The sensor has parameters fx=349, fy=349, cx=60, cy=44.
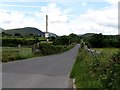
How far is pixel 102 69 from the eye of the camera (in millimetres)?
15117

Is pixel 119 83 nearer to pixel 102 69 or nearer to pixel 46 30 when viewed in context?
pixel 102 69

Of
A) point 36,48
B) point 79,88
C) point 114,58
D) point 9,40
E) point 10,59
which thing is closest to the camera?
point 114,58

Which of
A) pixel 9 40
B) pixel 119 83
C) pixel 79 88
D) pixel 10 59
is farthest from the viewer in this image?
pixel 9 40

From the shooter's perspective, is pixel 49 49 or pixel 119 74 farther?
pixel 49 49

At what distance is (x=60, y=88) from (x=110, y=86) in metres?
4.87

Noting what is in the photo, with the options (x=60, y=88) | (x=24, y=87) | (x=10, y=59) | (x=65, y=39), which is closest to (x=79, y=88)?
(x=60, y=88)

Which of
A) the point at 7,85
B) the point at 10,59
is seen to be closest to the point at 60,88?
the point at 7,85

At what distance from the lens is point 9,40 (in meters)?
110

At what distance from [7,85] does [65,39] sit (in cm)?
15016

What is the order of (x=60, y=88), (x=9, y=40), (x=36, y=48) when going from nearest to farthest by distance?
(x=60, y=88) < (x=36, y=48) < (x=9, y=40)

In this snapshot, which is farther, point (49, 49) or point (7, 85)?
point (49, 49)

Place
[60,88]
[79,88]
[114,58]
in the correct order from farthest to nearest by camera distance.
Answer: [60,88] < [79,88] < [114,58]

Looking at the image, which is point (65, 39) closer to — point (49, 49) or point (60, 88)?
point (49, 49)

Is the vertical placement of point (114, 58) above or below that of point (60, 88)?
above
